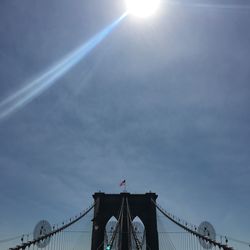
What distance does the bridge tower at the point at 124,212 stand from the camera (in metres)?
79.9

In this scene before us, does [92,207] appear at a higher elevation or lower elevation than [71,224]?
higher

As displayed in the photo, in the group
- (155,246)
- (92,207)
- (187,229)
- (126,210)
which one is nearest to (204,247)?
(187,229)

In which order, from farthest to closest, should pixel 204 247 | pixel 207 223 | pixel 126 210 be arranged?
pixel 126 210 < pixel 207 223 < pixel 204 247

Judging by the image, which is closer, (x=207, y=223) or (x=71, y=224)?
(x=207, y=223)

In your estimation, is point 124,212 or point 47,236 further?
point 124,212

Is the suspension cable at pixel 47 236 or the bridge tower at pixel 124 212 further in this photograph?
the bridge tower at pixel 124 212

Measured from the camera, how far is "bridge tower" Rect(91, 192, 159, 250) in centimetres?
7988

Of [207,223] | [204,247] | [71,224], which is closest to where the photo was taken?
[204,247]

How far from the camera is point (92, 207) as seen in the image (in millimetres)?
88062

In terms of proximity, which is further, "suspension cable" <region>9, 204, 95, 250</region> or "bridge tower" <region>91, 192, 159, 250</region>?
"bridge tower" <region>91, 192, 159, 250</region>

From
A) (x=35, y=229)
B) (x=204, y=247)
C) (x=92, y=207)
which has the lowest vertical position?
(x=204, y=247)

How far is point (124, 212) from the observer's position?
272 feet

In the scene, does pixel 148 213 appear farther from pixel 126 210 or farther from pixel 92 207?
pixel 92 207

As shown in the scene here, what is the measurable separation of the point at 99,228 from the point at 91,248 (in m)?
5.22
